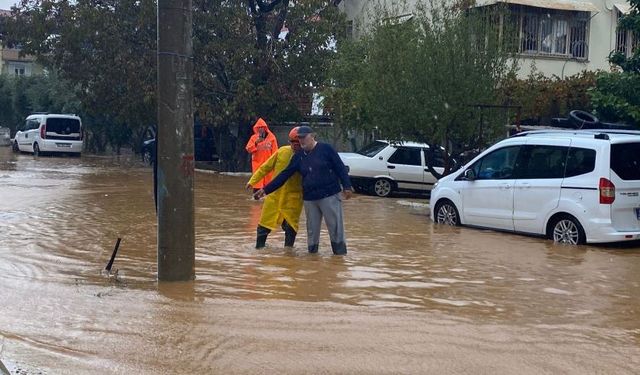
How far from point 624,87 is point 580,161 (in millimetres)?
4169

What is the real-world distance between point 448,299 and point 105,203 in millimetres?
11124

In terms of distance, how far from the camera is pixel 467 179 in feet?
48.8

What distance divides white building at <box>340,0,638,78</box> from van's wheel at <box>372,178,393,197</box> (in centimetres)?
547

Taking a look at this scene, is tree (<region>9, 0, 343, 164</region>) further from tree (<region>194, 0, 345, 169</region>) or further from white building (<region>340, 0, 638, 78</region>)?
white building (<region>340, 0, 638, 78</region>)

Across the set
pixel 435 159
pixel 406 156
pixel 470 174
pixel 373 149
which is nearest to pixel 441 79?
pixel 470 174

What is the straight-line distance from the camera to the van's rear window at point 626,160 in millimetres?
12648

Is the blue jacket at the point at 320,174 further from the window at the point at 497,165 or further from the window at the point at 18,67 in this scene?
the window at the point at 18,67

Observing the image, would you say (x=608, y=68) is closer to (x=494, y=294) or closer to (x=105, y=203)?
(x=105, y=203)

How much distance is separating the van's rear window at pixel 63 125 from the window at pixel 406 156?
22048 mm

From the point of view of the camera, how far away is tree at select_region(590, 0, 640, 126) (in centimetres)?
1620

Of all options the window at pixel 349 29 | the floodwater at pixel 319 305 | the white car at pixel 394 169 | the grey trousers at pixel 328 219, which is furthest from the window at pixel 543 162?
the window at pixel 349 29

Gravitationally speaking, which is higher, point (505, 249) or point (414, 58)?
point (414, 58)

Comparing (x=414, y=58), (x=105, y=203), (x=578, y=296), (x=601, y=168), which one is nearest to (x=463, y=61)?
(x=414, y=58)

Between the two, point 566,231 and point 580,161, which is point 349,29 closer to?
point 580,161
